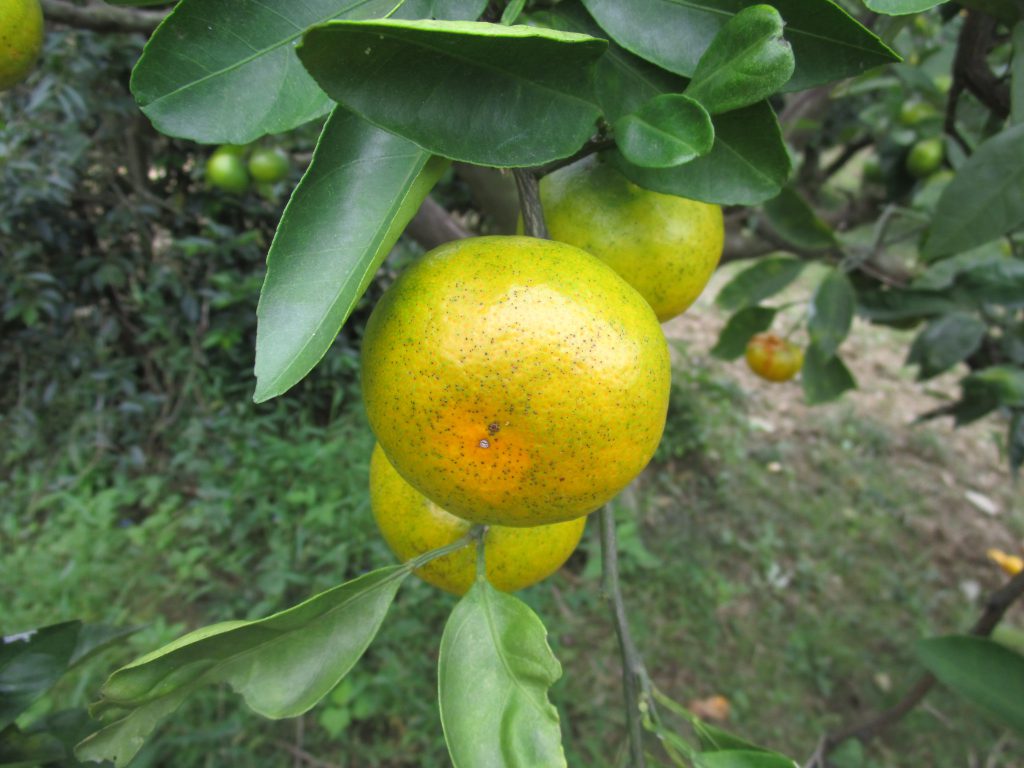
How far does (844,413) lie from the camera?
335cm

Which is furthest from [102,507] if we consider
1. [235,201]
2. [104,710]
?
[104,710]

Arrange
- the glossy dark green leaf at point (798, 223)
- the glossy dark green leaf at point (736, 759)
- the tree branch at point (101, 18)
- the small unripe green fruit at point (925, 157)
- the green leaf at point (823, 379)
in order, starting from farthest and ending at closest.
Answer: the small unripe green fruit at point (925, 157), the green leaf at point (823, 379), the glossy dark green leaf at point (798, 223), the tree branch at point (101, 18), the glossy dark green leaf at point (736, 759)

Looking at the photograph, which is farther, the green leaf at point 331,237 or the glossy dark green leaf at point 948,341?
the glossy dark green leaf at point 948,341

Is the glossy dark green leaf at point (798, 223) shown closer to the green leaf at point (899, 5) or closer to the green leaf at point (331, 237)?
the green leaf at point (899, 5)

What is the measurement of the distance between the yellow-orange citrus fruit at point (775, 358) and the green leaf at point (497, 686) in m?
1.64

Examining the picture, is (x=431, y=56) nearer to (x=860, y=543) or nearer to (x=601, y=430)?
(x=601, y=430)

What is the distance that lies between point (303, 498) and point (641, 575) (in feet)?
4.02

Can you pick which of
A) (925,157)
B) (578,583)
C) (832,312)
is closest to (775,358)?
(832,312)

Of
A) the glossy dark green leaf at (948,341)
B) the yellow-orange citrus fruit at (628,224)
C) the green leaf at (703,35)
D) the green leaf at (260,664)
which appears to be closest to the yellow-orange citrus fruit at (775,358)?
the glossy dark green leaf at (948,341)

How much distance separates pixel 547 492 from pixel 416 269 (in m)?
0.19

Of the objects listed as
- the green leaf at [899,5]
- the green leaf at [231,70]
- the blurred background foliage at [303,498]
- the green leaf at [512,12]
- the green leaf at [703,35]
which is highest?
the green leaf at [899,5]

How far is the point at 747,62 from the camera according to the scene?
0.43 metres

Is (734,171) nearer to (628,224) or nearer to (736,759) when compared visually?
(628,224)

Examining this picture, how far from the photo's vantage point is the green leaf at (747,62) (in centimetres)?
42
